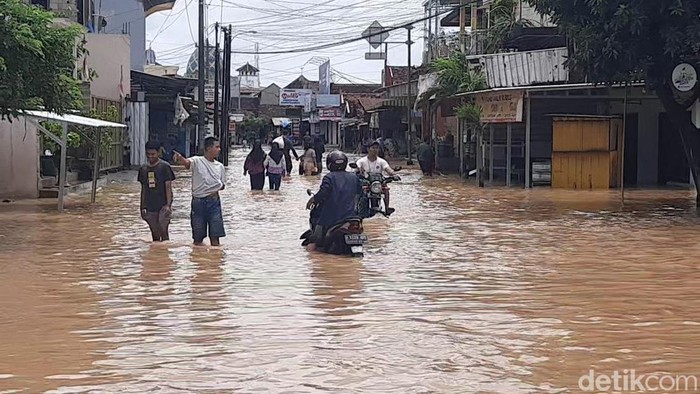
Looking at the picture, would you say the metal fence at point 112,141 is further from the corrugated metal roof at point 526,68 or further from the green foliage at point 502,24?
the green foliage at point 502,24

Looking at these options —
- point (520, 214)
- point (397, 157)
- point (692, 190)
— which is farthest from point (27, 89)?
point (397, 157)

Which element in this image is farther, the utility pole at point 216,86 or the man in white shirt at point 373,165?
the utility pole at point 216,86

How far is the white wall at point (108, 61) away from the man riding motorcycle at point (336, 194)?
77.2 feet

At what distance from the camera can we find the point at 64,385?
6840 mm

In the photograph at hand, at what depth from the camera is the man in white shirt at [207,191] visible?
14055 mm

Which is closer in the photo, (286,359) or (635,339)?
(286,359)

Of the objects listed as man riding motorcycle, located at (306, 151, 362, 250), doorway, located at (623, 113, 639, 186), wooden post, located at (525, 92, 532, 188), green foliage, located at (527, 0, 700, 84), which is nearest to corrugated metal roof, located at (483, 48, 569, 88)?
wooden post, located at (525, 92, 532, 188)

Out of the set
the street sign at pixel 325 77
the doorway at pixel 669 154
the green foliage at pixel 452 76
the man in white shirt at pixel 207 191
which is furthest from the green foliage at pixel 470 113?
the street sign at pixel 325 77

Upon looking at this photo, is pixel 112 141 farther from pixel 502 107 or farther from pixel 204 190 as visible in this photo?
pixel 204 190

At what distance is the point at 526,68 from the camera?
28188 millimetres

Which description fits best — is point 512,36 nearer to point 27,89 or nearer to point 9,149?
point 9,149

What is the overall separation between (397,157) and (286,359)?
5169cm

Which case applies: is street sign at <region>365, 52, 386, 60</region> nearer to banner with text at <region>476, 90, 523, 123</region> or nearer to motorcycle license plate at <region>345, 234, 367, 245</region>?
banner with text at <region>476, 90, 523, 123</region>

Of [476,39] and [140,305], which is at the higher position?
[476,39]
